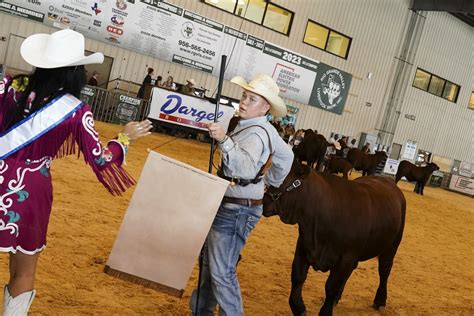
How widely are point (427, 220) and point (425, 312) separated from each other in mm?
8503

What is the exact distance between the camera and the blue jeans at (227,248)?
3.25m

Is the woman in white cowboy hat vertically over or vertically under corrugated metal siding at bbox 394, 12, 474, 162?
under

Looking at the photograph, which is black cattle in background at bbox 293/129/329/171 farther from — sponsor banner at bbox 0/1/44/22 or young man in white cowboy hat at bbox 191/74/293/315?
young man in white cowboy hat at bbox 191/74/293/315

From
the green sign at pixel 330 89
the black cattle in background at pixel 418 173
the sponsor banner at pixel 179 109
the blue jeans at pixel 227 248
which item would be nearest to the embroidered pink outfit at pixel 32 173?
the blue jeans at pixel 227 248

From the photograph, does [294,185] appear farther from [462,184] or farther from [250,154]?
[462,184]

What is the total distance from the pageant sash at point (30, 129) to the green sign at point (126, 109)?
573 inches

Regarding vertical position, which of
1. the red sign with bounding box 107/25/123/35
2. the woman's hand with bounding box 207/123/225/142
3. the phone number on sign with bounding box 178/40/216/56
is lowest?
the woman's hand with bounding box 207/123/225/142

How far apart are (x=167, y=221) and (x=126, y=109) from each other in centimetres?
1390

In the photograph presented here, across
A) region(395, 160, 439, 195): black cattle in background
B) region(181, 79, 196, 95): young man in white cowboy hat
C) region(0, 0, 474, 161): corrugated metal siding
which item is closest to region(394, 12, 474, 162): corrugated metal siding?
region(0, 0, 474, 161): corrugated metal siding

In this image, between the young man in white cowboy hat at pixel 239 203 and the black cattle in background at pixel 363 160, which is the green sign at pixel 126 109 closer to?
the black cattle in background at pixel 363 160

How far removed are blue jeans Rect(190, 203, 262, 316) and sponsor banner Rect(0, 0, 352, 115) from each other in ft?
36.7

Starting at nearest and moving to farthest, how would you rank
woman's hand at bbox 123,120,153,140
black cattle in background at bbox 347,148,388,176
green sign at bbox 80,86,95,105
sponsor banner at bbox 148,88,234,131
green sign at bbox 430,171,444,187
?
woman's hand at bbox 123,120,153,140, sponsor banner at bbox 148,88,234,131, green sign at bbox 80,86,95,105, black cattle in background at bbox 347,148,388,176, green sign at bbox 430,171,444,187

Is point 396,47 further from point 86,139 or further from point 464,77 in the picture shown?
point 86,139

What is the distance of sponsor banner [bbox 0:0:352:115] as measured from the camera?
16328 millimetres
